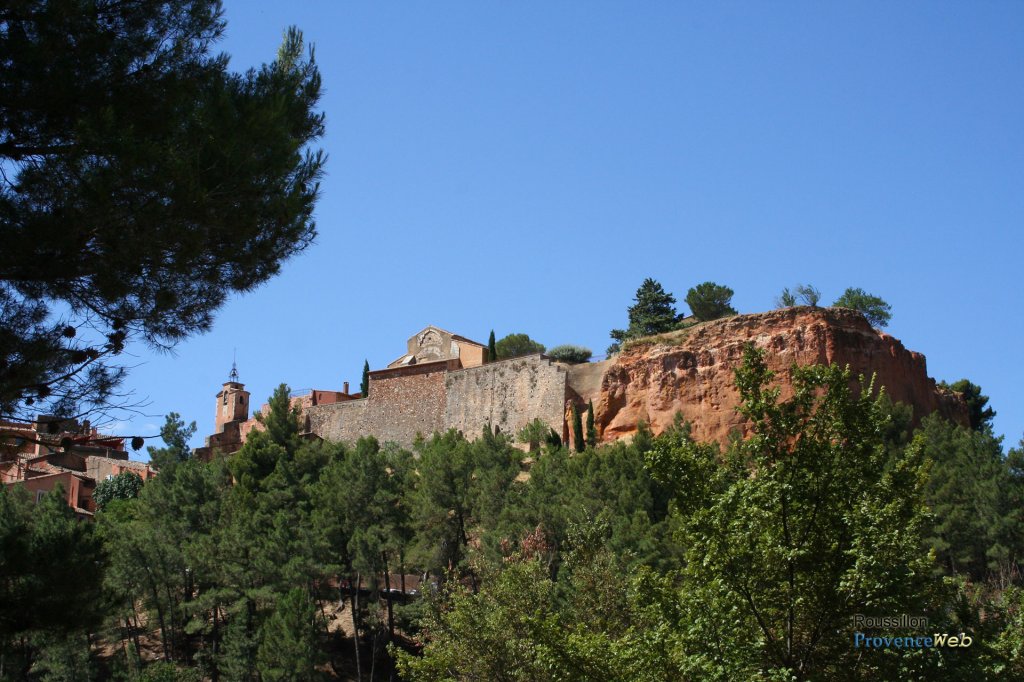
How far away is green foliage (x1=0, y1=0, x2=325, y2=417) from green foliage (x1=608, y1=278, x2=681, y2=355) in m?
42.8

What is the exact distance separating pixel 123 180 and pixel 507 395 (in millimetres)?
39525

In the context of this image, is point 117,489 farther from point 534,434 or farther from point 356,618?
point 356,618

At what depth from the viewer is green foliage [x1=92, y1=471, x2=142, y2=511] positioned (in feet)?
165

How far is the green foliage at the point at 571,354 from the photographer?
5734 centimetres

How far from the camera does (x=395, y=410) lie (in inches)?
2067

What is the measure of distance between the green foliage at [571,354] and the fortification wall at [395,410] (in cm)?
723

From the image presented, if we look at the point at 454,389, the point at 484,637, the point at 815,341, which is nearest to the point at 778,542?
the point at 484,637

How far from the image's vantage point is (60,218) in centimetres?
964

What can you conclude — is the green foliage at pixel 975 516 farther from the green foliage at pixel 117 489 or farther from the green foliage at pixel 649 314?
the green foliage at pixel 117 489

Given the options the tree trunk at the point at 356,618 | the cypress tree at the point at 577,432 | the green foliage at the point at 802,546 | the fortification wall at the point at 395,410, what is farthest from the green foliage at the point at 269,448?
the green foliage at the point at 802,546

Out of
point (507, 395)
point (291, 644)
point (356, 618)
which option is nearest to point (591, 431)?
point (507, 395)

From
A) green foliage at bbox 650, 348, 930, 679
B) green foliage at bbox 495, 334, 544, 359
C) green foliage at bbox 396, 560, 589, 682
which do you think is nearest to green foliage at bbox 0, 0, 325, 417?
green foliage at bbox 650, 348, 930, 679

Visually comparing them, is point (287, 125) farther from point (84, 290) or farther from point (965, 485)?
point (965, 485)

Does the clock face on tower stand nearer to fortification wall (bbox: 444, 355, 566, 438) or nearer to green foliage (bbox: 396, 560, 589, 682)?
fortification wall (bbox: 444, 355, 566, 438)
